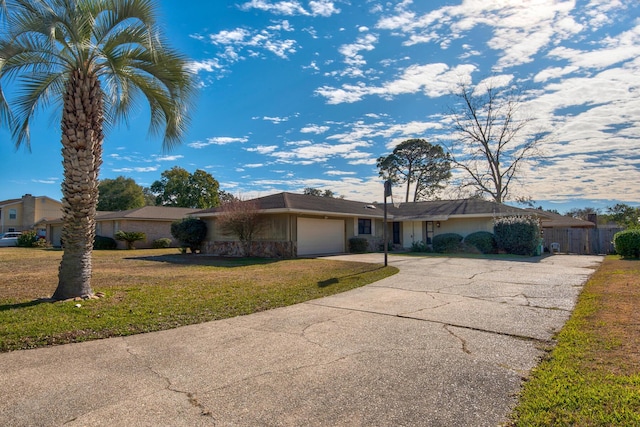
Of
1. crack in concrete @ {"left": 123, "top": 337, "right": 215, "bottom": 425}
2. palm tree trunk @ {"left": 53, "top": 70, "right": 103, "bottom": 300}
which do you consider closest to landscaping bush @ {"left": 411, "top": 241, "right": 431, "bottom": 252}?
palm tree trunk @ {"left": 53, "top": 70, "right": 103, "bottom": 300}

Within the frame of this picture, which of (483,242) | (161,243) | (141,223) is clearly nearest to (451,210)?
(483,242)

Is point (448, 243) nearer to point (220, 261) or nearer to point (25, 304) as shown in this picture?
point (220, 261)

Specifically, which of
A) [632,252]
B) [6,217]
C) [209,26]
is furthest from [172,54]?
[6,217]

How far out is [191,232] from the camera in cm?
2183

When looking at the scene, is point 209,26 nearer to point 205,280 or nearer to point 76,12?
point 76,12

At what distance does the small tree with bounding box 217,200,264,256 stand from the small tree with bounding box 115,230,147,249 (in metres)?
11.1

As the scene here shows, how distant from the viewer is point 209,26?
10383mm

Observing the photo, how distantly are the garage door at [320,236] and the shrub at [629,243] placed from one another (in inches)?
533

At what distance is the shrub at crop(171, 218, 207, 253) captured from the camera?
21859 millimetres

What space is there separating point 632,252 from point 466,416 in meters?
18.3

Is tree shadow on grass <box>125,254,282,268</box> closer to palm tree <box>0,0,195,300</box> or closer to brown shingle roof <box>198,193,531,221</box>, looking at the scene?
brown shingle roof <box>198,193,531,221</box>

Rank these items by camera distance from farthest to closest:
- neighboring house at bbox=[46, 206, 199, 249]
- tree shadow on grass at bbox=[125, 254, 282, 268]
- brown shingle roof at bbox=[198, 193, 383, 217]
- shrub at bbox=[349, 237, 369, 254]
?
neighboring house at bbox=[46, 206, 199, 249]
shrub at bbox=[349, 237, 369, 254]
brown shingle roof at bbox=[198, 193, 383, 217]
tree shadow on grass at bbox=[125, 254, 282, 268]

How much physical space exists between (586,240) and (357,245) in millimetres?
13715

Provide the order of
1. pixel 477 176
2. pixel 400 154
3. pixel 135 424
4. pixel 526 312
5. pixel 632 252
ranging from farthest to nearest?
pixel 400 154
pixel 477 176
pixel 632 252
pixel 526 312
pixel 135 424
